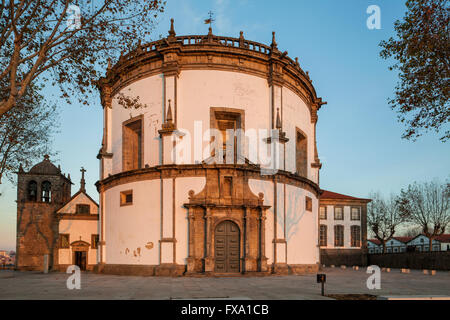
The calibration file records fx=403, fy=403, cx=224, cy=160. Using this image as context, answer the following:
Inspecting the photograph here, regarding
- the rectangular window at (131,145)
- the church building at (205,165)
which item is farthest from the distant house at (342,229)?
the rectangular window at (131,145)

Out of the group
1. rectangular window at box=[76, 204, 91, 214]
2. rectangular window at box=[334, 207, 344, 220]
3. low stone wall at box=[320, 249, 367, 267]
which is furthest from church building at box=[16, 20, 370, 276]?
rectangular window at box=[334, 207, 344, 220]

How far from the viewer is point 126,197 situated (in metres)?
26.0

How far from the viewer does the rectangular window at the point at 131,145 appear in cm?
2681

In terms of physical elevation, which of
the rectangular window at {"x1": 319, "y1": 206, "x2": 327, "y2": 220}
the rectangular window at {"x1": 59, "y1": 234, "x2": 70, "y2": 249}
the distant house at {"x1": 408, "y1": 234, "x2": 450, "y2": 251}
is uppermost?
the rectangular window at {"x1": 319, "y1": 206, "x2": 327, "y2": 220}

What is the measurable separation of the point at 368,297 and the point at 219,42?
59.0 ft

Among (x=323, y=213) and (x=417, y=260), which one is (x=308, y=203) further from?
(x=323, y=213)

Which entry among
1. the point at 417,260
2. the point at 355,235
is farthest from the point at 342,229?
the point at 417,260

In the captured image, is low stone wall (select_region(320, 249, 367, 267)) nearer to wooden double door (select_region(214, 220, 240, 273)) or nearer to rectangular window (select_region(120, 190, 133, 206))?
wooden double door (select_region(214, 220, 240, 273))

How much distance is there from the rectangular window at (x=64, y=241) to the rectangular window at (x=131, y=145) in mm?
12136

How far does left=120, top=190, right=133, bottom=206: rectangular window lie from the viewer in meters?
25.5

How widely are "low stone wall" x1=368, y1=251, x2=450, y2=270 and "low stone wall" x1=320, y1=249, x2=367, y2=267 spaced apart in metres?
4.27

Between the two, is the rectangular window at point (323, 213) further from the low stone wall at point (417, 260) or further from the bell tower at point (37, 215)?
the bell tower at point (37, 215)

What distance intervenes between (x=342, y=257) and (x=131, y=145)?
34.0 metres
